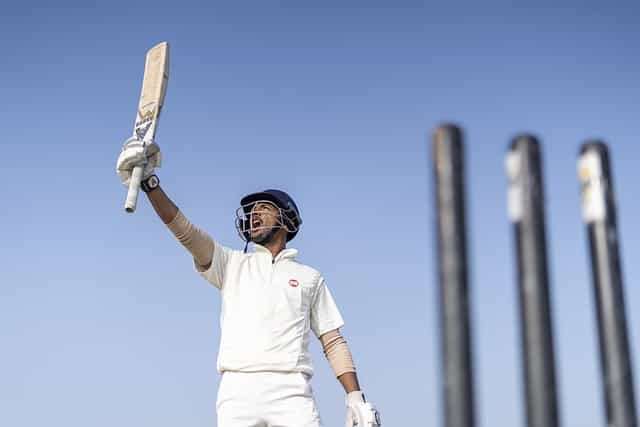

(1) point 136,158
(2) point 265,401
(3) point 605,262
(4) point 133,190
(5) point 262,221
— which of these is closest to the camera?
(3) point 605,262

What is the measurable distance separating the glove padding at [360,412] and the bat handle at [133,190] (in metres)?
2.02

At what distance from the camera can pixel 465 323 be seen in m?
2.37

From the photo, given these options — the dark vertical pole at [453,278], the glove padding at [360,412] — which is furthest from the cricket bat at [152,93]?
the dark vertical pole at [453,278]

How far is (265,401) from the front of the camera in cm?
545

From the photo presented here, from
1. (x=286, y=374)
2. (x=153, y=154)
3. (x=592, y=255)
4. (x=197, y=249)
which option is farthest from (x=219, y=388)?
(x=592, y=255)

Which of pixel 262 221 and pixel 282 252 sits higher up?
pixel 262 221

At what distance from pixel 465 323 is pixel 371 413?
3.61 metres

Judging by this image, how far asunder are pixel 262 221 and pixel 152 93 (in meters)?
1.24

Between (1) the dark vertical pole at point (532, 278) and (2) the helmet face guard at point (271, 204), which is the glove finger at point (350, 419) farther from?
(1) the dark vertical pole at point (532, 278)

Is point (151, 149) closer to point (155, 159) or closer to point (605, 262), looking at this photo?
point (155, 159)

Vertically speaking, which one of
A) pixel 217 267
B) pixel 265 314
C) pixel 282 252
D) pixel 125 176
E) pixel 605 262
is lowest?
pixel 605 262

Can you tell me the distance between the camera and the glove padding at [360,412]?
229 inches

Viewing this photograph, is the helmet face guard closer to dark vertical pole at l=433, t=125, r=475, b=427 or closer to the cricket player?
the cricket player

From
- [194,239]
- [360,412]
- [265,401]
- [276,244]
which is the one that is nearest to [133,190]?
[194,239]
